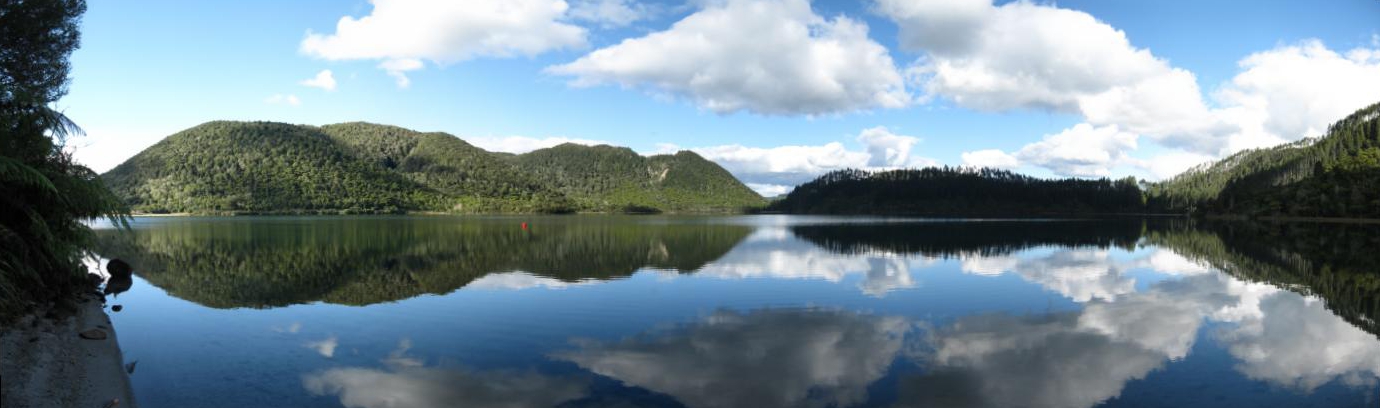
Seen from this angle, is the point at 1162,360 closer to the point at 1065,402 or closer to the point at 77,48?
the point at 1065,402

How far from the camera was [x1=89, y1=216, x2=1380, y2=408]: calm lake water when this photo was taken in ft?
39.5

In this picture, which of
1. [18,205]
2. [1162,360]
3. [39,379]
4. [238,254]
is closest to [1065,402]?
[1162,360]

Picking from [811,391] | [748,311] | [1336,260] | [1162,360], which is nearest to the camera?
[811,391]

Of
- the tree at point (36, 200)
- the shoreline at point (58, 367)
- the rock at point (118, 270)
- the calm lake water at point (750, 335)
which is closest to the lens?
the shoreline at point (58, 367)

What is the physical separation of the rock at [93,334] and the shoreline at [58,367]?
0.09m

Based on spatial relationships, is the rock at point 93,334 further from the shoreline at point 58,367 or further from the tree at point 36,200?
the tree at point 36,200

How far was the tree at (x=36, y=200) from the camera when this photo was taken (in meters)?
14.2

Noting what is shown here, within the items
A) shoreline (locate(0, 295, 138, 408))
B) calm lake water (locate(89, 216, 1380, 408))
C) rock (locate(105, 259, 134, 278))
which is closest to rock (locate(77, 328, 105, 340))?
shoreline (locate(0, 295, 138, 408))

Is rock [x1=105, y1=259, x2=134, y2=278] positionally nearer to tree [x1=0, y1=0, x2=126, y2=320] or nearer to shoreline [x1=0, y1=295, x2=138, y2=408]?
tree [x1=0, y1=0, x2=126, y2=320]

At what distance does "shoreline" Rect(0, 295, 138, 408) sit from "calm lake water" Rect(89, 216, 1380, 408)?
0.63 meters

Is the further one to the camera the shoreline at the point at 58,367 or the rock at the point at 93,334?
the rock at the point at 93,334

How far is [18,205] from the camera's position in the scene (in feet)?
49.8

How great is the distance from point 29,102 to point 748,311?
19.4m

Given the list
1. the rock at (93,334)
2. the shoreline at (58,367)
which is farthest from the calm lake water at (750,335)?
the rock at (93,334)
